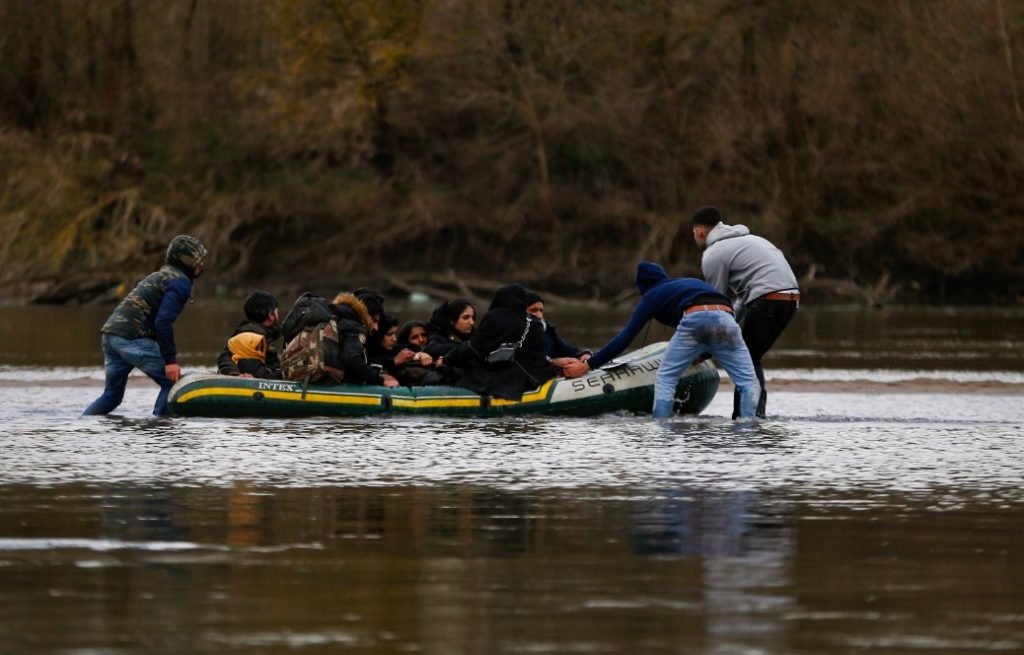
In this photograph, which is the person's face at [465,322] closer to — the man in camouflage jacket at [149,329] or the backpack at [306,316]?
the backpack at [306,316]

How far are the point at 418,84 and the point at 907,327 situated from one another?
20230 mm

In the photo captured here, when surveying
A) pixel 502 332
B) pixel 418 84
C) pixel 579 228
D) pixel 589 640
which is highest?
pixel 418 84

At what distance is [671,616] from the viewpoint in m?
7.12

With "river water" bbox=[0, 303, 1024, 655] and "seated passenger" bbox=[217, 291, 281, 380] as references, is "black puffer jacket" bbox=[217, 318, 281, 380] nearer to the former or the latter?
"seated passenger" bbox=[217, 291, 281, 380]

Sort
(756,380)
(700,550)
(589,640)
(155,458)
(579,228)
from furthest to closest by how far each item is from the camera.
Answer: (579,228) → (756,380) → (155,458) → (700,550) → (589,640)

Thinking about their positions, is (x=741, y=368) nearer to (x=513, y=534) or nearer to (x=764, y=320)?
(x=764, y=320)

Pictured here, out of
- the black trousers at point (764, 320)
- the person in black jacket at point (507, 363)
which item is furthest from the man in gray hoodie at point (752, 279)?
the person in black jacket at point (507, 363)

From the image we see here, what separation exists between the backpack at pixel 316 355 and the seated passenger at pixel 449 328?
1.08 m

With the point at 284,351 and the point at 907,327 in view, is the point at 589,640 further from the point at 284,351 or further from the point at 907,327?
the point at 907,327

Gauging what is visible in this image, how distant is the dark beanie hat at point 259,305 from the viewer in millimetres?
16734

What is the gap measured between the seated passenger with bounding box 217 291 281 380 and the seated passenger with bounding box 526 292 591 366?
2147mm

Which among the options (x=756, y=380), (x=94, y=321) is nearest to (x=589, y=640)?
(x=756, y=380)

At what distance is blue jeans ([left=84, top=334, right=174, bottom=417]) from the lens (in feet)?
54.2

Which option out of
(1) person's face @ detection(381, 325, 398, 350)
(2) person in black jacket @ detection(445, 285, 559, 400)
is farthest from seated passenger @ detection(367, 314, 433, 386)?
(2) person in black jacket @ detection(445, 285, 559, 400)
